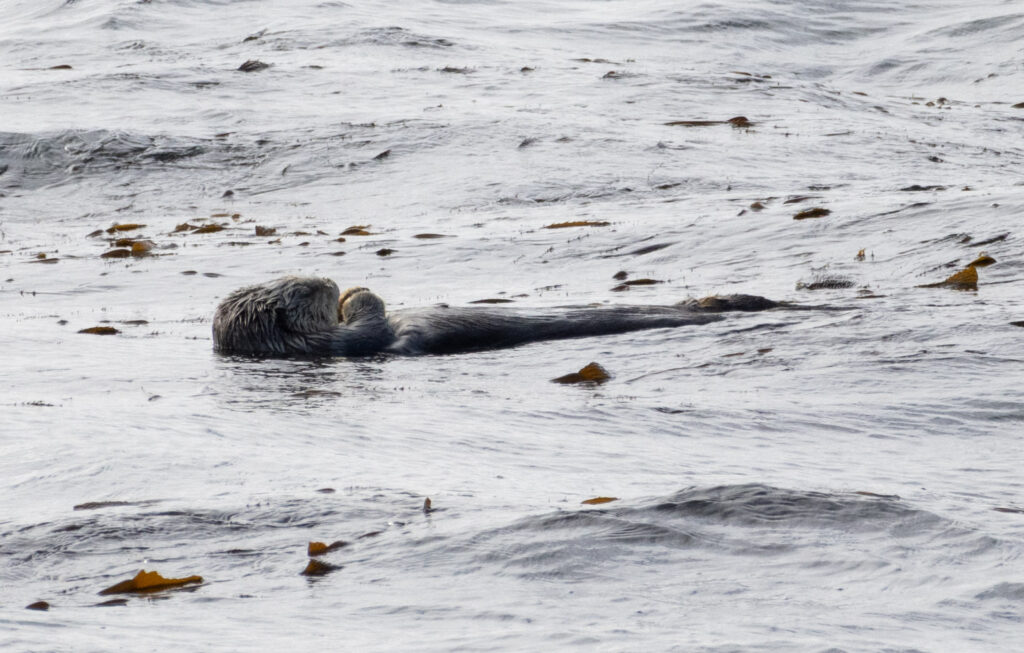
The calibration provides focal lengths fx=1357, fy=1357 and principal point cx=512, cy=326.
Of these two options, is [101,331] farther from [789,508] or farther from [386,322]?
[789,508]

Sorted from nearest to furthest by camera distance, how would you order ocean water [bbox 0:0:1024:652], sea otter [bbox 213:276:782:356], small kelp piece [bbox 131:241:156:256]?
ocean water [bbox 0:0:1024:652] → sea otter [bbox 213:276:782:356] → small kelp piece [bbox 131:241:156:256]

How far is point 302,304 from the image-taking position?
6.56 m

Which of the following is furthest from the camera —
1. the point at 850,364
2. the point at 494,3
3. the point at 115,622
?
the point at 494,3

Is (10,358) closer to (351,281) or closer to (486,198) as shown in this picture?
(351,281)

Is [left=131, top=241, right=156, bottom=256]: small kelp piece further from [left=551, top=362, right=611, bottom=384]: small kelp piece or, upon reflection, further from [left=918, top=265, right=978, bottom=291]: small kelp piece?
[left=918, top=265, right=978, bottom=291]: small kelp piece

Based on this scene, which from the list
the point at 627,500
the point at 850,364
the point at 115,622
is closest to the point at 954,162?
the point at 850,364

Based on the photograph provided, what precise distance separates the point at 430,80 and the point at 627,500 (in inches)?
558

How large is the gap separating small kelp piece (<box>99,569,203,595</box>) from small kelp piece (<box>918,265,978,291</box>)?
16.6ft

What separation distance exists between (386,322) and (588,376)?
4.30ft

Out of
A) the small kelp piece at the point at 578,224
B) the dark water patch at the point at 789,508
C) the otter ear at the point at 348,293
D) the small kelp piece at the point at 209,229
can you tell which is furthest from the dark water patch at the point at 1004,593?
the small kelp piece at the point at 209,229

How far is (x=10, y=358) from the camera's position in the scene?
6336 millimetres

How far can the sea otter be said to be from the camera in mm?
6387

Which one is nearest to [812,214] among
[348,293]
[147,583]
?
[348,293]

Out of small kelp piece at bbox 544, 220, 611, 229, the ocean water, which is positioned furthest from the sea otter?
small kelp piece at bbox 544, 220, 611, 229
